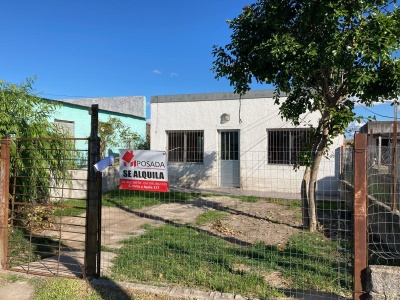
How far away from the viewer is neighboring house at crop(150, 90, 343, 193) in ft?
45.1

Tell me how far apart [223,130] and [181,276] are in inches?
418

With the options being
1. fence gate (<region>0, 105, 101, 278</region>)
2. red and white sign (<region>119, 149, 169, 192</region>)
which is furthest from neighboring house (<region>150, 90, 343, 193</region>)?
red and white sign (<region>119, 149, 169, 192</region>)

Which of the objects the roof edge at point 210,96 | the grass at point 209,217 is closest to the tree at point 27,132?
the grass at point 209,217

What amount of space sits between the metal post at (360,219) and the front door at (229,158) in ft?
35.6

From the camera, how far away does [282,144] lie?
45.8 feet

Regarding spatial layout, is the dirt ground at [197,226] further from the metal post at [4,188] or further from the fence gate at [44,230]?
the metal post at [4,188]

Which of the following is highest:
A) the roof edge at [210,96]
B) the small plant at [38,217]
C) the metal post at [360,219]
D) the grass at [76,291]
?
the roof edge at [210,96]

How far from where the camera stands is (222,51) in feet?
26.0

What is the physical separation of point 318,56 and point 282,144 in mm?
8021

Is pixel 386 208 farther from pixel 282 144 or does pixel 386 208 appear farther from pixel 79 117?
pixel 79 117

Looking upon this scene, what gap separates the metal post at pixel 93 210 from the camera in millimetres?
4520

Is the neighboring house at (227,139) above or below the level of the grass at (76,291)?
above

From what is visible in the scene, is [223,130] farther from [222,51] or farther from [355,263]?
[355,263]

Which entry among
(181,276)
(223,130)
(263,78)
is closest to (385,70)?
(263,78)
